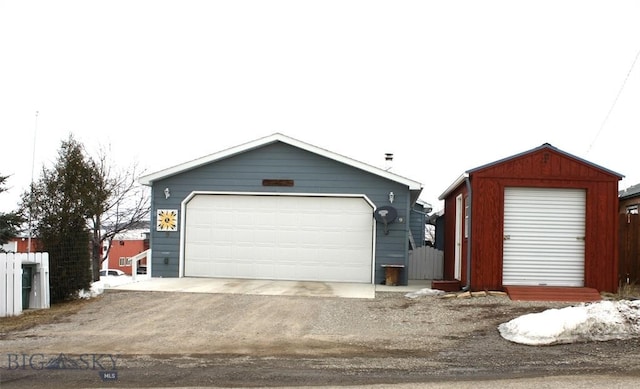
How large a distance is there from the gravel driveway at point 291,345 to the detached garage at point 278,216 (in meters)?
3.83

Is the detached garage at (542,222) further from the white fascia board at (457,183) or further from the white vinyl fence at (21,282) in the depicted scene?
the white vinyl fence at (21,282)

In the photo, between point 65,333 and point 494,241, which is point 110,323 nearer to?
point 65,333

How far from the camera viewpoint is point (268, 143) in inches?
712

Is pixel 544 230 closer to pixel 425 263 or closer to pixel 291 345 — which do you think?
pixel 425 263

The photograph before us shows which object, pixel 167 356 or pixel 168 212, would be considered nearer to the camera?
pixel 167 356

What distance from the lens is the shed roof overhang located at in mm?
17531

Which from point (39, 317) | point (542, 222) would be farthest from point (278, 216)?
point (39, 317)

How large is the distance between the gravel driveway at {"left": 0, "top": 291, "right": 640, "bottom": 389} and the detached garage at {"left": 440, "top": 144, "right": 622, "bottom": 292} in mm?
1102

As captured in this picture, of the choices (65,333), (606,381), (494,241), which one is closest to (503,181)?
(494,241)

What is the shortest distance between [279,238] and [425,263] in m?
5.67

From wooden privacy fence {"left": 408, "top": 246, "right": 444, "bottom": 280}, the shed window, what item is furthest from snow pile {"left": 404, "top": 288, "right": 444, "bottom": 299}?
wooden privacy fence {"left": 408, "top": 246, "right": 444, "bottom": 280}

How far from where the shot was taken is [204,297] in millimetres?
14219

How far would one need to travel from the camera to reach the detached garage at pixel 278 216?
17.7 metres

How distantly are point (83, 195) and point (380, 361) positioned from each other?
783 centimetres
